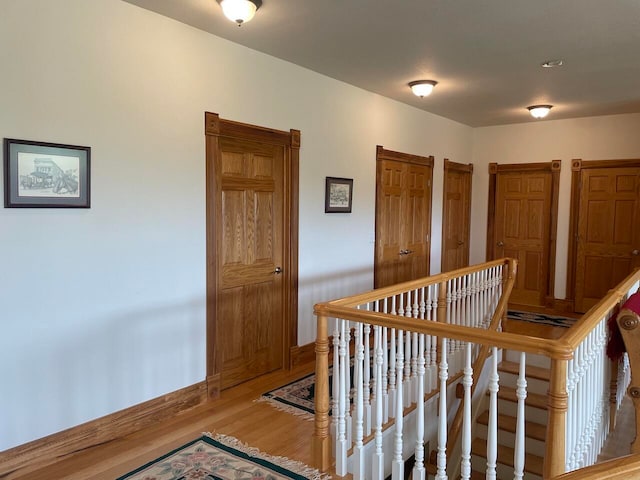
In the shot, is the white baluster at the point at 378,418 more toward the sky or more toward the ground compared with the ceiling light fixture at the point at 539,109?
more toward the ground

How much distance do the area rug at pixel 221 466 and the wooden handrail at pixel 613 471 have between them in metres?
1.77

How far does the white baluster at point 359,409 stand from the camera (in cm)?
239

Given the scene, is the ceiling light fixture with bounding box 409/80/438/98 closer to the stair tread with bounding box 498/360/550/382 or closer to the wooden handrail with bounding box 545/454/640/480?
the stair tread with bounding box 498/360/550/382

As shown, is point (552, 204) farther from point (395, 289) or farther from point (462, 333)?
point (462, 333)

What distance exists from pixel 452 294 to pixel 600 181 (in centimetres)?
367

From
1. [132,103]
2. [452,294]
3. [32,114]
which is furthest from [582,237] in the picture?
[32,114]

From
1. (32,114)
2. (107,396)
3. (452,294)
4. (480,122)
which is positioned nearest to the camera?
(32,114)

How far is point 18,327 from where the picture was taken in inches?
98.4

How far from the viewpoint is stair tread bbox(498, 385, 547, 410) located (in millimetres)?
4352

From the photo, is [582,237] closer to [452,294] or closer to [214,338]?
[452,294]

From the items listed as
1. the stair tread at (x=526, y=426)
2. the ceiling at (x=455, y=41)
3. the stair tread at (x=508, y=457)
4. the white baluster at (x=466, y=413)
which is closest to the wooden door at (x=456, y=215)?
the ceiling at (x=455, y=41)

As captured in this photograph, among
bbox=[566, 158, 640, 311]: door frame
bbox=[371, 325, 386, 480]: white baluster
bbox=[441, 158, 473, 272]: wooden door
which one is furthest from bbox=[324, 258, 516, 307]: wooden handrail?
bbox=[566, 158, 640, 311]: door frame

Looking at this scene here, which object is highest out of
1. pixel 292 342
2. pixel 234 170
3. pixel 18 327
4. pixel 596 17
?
pixel 596 17

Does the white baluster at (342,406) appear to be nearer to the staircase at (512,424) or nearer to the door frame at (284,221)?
the door frame at (284,221)
